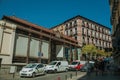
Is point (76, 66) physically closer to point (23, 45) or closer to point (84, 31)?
A: point (23, 45)

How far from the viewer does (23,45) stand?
26.2 meters

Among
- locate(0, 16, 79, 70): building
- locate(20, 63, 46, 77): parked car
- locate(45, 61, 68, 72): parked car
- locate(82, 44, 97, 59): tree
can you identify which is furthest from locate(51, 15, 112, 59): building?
locate(20, 63, 46, 77): parked car

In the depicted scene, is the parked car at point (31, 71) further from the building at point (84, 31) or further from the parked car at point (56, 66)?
the building at point (84, 31)

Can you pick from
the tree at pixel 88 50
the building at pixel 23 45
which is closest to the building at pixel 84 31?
the tree at pixel 88 50

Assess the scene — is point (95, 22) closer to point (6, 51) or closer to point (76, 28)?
point (76, 28)

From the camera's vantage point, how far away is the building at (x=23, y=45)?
2330cm

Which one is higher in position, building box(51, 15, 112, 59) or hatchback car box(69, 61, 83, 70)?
building box(51, 15, 112, 59)

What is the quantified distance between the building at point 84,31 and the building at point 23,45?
889 inches

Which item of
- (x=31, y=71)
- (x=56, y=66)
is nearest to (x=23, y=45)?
(x=56, y=66)

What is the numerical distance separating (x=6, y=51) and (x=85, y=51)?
35613 millimetres

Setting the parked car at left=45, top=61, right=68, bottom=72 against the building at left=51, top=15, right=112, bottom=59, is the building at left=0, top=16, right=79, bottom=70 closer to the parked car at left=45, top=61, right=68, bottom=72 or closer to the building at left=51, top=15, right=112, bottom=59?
the parked car at left=45, top=61, right=68, bottom=72

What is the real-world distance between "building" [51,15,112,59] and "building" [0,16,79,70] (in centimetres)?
2257

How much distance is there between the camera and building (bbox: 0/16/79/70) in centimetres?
2330

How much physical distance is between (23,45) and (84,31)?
37.8 meters
